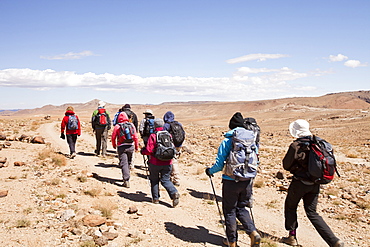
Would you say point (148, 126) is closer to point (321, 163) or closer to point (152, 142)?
point (152, 142)

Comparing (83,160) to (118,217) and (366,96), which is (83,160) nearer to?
(118,217)

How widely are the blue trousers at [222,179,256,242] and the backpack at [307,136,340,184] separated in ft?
3.45

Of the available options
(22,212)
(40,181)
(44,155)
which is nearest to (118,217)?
(22,212)

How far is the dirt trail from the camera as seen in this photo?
567 cm

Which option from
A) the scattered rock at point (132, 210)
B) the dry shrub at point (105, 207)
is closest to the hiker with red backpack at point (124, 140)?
the dry shrub at point (105, 207)

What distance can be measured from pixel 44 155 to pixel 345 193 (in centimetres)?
1085

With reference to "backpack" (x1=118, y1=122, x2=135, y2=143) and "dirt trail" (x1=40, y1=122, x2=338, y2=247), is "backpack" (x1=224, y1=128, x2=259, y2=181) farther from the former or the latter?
"backpack" (x1=118, y1=122, x2=135, y2=143)

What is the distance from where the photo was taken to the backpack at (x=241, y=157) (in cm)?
476

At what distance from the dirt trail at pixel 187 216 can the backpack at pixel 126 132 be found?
1466mm

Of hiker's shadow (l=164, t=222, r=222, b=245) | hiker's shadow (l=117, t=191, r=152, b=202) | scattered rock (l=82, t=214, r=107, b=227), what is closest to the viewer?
hiker's shadow (l=164, t=222, r=222, b=245)

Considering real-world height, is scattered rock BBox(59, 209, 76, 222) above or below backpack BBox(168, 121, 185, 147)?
below

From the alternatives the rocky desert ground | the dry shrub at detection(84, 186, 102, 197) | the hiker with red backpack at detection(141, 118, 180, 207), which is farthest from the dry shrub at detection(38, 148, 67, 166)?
the hiker with red backpack at detection(141, 118, 180, 207)

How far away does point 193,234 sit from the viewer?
19.2ft

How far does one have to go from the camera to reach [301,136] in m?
5.13
